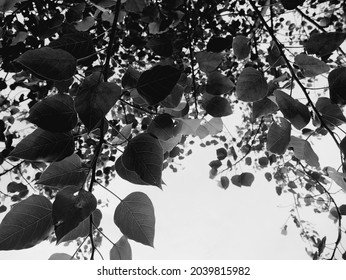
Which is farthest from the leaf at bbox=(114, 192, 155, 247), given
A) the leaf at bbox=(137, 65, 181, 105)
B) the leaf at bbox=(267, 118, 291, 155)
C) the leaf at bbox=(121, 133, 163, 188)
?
the leaf at bbox=(267, 118, 291, 155)

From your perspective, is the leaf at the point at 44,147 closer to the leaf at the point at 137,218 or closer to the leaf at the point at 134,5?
the leaf at the point at 137,218

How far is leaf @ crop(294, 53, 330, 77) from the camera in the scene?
0.56 metres

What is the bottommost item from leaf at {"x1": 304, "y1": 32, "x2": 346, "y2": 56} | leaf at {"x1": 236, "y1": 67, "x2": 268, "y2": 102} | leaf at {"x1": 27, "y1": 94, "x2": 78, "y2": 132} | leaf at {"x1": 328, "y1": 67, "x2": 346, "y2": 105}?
leaf at {"x1": 27, "y1": 94, "x2": 78, "y2": 132}

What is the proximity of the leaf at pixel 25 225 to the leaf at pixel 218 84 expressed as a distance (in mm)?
465

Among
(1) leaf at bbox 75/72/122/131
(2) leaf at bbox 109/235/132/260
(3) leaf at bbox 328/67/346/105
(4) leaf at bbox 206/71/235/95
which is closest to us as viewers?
(1) leaf at bbox 75/72/122/131

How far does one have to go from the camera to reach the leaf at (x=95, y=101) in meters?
0.35

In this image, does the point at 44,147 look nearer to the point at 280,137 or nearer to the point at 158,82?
the point at 158,82

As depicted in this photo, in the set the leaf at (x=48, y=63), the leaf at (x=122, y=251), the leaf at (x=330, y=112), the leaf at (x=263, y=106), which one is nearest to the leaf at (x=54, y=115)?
the leaf at (x=48, y=63)

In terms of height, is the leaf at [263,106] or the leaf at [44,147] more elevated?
the leaf at [263,106]

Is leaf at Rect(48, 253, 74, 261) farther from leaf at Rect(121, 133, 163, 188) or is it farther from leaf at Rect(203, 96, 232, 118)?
leaf at Rect(203, 96, 232, 118)

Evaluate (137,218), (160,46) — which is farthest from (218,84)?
(137,218)

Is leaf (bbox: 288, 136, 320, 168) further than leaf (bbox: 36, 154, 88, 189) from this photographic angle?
Yes

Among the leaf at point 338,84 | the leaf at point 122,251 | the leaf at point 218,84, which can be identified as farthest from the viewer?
the leaf at point 218,84

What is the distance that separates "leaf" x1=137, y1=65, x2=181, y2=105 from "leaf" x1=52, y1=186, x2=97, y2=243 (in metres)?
0.19
